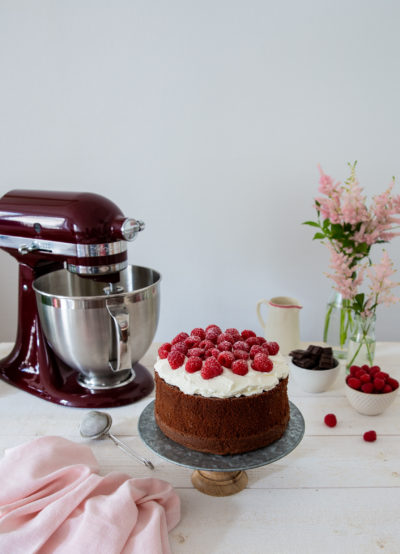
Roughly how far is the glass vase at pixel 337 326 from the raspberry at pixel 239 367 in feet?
1.68

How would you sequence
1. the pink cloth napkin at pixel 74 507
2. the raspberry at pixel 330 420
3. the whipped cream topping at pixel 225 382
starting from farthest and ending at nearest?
the raspberry at pixel 330 420
the whipped cream topping at pixel 225 382
the pink cloth napkin at pixel 74 507

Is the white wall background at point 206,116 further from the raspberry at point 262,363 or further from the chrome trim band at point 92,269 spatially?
the raspberry at point 262,363

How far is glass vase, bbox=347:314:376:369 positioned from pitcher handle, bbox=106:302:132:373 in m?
0.54

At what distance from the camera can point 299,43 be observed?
141cm

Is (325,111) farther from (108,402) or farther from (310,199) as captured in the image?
(108,402)

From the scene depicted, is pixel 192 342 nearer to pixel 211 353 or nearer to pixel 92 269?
pixel 211 353

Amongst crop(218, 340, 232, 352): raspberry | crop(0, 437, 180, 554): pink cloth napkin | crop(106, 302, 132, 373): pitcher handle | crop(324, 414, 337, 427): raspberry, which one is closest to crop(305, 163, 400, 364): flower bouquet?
crop(324, 414, 337, 427): raspberry

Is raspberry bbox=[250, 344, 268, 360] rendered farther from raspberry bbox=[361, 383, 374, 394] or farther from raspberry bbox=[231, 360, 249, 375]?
raspberry bbox=[361, 383, 374, 394]

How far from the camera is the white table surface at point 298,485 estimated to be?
0.66 meters

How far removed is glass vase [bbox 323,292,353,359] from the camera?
1186mm

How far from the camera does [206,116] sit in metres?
1.47

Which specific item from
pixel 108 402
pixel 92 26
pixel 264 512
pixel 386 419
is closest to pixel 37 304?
pixel 108 402

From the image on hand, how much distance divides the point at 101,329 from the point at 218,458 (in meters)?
0.37

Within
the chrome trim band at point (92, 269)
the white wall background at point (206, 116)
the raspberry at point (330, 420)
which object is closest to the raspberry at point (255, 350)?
the raspberry at point (330, 420)
